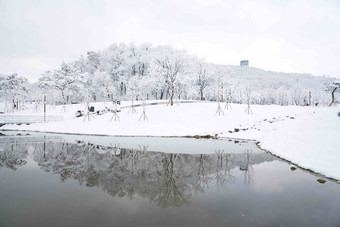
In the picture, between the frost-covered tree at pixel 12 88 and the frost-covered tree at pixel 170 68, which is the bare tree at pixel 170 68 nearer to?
the frost-covered tree at pixel 170 68

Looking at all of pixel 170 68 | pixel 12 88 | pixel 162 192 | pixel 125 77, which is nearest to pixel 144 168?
pixel 162 192

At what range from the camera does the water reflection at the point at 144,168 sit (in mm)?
7938

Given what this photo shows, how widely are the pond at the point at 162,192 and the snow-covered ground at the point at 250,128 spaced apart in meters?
2.19

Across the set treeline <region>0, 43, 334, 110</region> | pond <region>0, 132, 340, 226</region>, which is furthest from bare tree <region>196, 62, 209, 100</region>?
pond <region>0, 132, 340, 226</region>

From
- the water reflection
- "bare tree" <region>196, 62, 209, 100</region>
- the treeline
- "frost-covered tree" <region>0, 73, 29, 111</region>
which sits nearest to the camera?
the water reflection

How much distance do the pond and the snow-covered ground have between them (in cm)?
219

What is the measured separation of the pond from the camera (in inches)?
229

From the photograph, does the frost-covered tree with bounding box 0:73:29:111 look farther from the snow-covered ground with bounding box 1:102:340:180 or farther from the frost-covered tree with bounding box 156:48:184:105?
the frost-covered tree with bounding box 156:48:184:105

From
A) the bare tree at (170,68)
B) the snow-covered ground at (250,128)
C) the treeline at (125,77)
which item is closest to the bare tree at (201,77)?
the treeline at (125,77)

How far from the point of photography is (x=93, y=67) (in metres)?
64.1

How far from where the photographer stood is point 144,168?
10711mm

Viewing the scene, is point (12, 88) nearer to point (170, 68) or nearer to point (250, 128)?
point (170, 68)

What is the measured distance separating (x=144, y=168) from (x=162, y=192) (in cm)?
320

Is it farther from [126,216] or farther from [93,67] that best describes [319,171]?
[93,67]
